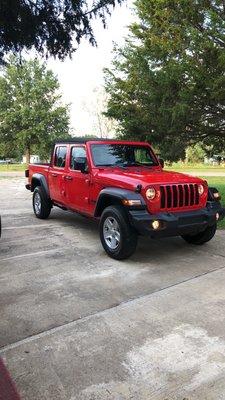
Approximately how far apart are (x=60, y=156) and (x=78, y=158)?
3.99 feet

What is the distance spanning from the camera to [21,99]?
1618 inches

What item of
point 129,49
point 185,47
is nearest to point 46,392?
point 185,47

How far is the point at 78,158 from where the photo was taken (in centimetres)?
722

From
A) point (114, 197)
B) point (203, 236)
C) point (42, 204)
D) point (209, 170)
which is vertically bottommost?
point (209, 170)

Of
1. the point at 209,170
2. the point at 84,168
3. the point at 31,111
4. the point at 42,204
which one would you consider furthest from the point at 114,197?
the point at 31,111

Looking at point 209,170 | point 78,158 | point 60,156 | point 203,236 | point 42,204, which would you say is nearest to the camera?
point 203,236

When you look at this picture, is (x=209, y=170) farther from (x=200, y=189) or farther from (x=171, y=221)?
(x=171, y=221)

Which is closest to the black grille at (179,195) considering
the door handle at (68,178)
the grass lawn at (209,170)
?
the door handle at (68,178)

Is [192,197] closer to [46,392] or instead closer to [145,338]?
[145,338]

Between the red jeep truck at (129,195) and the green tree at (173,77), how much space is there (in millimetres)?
1894

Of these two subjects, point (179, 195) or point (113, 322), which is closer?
point (113, 322)

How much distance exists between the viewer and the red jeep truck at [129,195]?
565 centimetres

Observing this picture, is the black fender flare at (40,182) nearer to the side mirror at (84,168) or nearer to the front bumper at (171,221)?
the side mirror at (84,168)

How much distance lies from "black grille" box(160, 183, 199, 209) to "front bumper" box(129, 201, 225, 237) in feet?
0.49
